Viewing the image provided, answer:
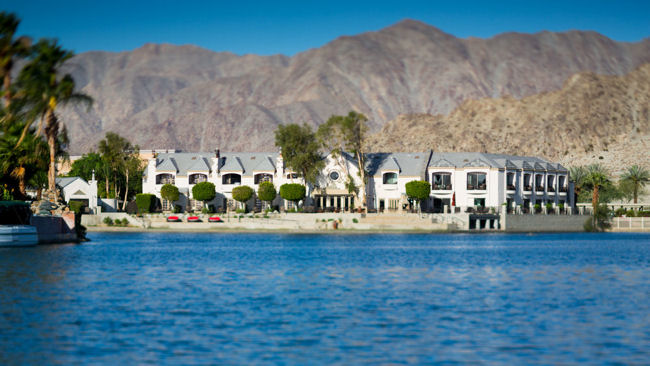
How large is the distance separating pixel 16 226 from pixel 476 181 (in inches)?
2809

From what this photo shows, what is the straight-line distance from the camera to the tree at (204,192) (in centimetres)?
12525

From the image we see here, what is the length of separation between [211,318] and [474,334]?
9845mm

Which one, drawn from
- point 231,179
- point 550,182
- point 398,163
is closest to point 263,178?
point 231,179

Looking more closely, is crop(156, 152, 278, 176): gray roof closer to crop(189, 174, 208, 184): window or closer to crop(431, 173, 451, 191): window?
crop(189, 174, 208, 184): window

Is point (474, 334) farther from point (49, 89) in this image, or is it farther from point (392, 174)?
point (392, 174)

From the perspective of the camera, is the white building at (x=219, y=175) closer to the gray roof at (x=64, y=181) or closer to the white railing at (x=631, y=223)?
the gray roof at (x=64, y=181)

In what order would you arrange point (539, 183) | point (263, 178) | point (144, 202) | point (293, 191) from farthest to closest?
point (263, 178), point (539, 183), point (144, 202), point (293, 191)

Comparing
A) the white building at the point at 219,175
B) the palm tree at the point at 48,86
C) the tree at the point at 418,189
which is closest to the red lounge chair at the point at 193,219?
the white building at the point at 219,175

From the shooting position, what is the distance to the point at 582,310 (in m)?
34.9

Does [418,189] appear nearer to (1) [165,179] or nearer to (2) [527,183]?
(2) [527,183]

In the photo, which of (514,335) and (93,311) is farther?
(93,311)

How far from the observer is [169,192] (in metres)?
126

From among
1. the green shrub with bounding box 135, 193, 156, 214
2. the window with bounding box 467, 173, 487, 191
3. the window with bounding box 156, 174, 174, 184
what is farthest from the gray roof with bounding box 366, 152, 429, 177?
the green shrub with bounding box 135, 193, 156, 214

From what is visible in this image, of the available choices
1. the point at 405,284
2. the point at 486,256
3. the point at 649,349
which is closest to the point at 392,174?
the point at 486,256
